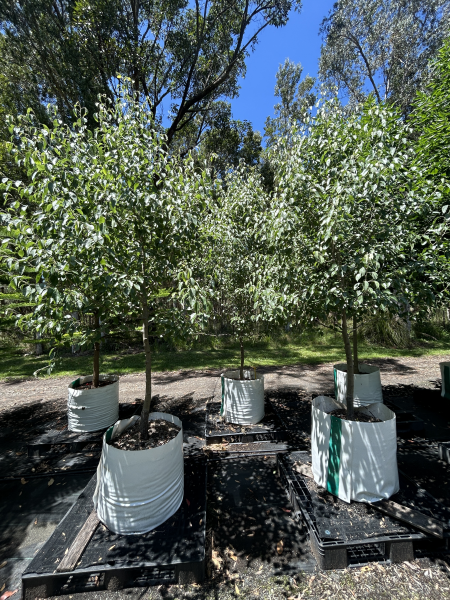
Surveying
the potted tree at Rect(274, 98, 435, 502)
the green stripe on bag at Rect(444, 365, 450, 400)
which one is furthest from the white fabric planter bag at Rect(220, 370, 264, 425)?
the green stripe on bag at Rect(444, 365, 450, 400)

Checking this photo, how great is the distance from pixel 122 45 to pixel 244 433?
43.3ft

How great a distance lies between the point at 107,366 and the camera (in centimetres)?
1045

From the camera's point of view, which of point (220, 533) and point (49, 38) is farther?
point (49, 38)

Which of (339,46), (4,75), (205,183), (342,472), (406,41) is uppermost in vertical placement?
(339,46)

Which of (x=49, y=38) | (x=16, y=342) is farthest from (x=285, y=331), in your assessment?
(x=49, y=38)

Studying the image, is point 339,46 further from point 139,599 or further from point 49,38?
point 139,599

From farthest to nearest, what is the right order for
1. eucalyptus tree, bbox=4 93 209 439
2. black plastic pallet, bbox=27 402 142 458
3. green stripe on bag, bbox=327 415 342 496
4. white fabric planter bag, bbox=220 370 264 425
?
white fabric planter bag, bbox=220 370 264 425 → black plastic pallet, bbox=27 402 142 458 → green stripe on bag, bbox=327 415 342 496 → eucalyptus tree, bbox=4 93 209 439

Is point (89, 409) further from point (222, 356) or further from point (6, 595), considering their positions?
point (222, 356)

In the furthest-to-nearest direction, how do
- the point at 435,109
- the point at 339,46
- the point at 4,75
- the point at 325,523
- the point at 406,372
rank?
the point at 339,46
the point at 4,75
the point at 406,372
the point at 435,109
the point at 325,523

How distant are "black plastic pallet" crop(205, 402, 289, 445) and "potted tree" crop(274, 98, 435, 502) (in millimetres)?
1259

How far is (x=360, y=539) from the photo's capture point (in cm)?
264

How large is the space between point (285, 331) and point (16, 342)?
13.0m

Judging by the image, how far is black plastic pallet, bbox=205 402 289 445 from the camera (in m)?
4.74

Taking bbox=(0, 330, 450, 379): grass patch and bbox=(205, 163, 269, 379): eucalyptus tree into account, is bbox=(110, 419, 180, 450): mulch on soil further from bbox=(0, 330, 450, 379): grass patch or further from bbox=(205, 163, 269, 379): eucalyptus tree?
bbox=(0, 330, 450, 379): grass patch
